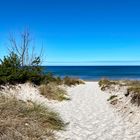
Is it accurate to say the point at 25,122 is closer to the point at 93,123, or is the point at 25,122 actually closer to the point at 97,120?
the point at 93,123

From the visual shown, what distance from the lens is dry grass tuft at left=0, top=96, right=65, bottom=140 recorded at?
804cm

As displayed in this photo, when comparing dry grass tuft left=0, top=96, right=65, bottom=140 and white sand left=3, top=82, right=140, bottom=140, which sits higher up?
dry grass tuft left=0, top=96, right=65, bottom=140

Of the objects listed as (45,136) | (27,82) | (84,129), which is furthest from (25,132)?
(27,82)

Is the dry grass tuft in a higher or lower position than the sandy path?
higher

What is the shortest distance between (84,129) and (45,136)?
1.93 meters

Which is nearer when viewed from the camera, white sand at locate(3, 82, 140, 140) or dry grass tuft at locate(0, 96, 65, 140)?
dry grass tuft at locate(0, 96, 65, 140)

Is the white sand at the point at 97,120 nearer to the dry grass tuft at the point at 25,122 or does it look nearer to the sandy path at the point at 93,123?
the sandy path at the point at 93,123

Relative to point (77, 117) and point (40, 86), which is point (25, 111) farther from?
point (40, 86)

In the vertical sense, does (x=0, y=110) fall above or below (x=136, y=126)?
above

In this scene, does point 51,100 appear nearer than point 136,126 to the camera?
No

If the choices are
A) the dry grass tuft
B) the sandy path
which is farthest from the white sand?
the dry grass tuft

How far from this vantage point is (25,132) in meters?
8.34

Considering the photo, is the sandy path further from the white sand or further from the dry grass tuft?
the dry grass tuft

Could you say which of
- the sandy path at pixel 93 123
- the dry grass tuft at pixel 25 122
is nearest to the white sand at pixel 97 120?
the sandy path at pixel 93 123
